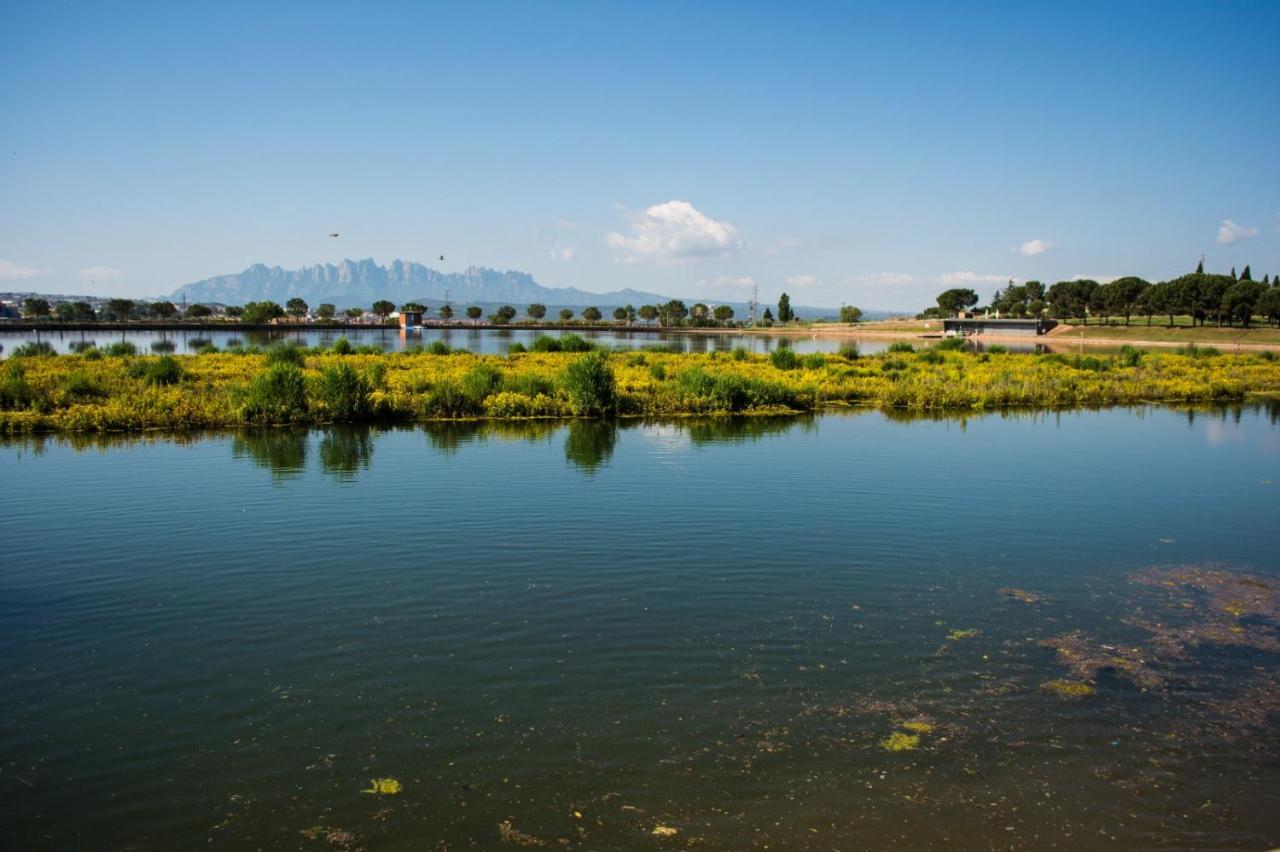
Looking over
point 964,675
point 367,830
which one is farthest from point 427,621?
point 964,675

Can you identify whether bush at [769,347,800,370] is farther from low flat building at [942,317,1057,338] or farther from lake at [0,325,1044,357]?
low flat building at [942,317,1057,338]

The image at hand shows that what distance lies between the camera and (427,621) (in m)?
11.8

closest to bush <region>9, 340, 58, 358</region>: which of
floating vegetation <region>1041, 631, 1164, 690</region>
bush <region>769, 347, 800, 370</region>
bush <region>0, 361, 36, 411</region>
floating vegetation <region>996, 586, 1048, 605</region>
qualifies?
bush <region>0, 361, 36, 411</region>

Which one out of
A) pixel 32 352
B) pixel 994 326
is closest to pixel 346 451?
pixel 32 352

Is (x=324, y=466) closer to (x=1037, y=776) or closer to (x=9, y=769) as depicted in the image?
(x=9, y=769)

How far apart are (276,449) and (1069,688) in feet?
70.8

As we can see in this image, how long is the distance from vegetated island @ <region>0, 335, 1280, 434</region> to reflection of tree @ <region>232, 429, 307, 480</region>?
7.20 ft

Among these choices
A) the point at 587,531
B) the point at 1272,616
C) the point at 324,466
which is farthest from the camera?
the point at 324,466

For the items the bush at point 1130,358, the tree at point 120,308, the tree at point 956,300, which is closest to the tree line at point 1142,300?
the tree at point 956,300

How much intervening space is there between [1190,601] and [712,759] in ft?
29.1

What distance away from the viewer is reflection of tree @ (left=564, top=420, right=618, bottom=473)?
23750mm

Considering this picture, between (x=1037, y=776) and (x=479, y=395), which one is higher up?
(x=479, y=395)

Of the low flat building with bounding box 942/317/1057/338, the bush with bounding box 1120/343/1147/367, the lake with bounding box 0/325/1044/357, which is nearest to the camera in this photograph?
the bush with bounding box 1120/343/1147/367

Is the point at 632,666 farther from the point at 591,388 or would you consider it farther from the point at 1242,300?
the point at 1242,300
